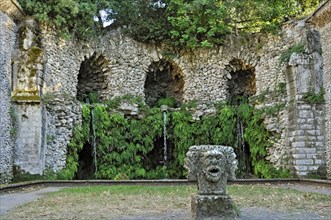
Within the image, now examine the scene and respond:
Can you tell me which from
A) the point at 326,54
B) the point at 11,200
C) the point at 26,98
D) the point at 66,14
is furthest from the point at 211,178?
the point at 66,14

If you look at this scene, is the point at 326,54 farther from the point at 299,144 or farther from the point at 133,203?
the point at 133,203

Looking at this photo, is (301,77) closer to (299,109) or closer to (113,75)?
(299,109)

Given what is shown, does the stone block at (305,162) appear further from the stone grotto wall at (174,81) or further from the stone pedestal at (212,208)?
the stone pedestal at (212,208)

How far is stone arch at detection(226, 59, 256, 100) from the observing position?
1781cm

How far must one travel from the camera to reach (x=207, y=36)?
1695 centimetres

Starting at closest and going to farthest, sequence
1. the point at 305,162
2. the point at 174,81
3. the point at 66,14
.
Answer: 1. the point at 305,162
2. the point at 66,14
3. the point at 174,81

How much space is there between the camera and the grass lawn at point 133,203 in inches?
235

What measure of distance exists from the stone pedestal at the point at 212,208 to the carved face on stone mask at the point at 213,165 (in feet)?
0.88

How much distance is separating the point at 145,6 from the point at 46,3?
5.04 meters

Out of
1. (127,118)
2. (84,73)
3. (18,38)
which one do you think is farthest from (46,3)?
(127,118)

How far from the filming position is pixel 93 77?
58.3ft

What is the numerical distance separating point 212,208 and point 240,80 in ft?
44.9

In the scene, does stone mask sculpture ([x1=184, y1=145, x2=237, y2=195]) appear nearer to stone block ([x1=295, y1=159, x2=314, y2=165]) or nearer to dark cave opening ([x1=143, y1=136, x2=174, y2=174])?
stone block ([x1=295, y1=159, x2=314, y2=165])

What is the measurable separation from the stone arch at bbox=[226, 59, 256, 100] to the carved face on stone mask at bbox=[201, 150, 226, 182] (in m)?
12.4
